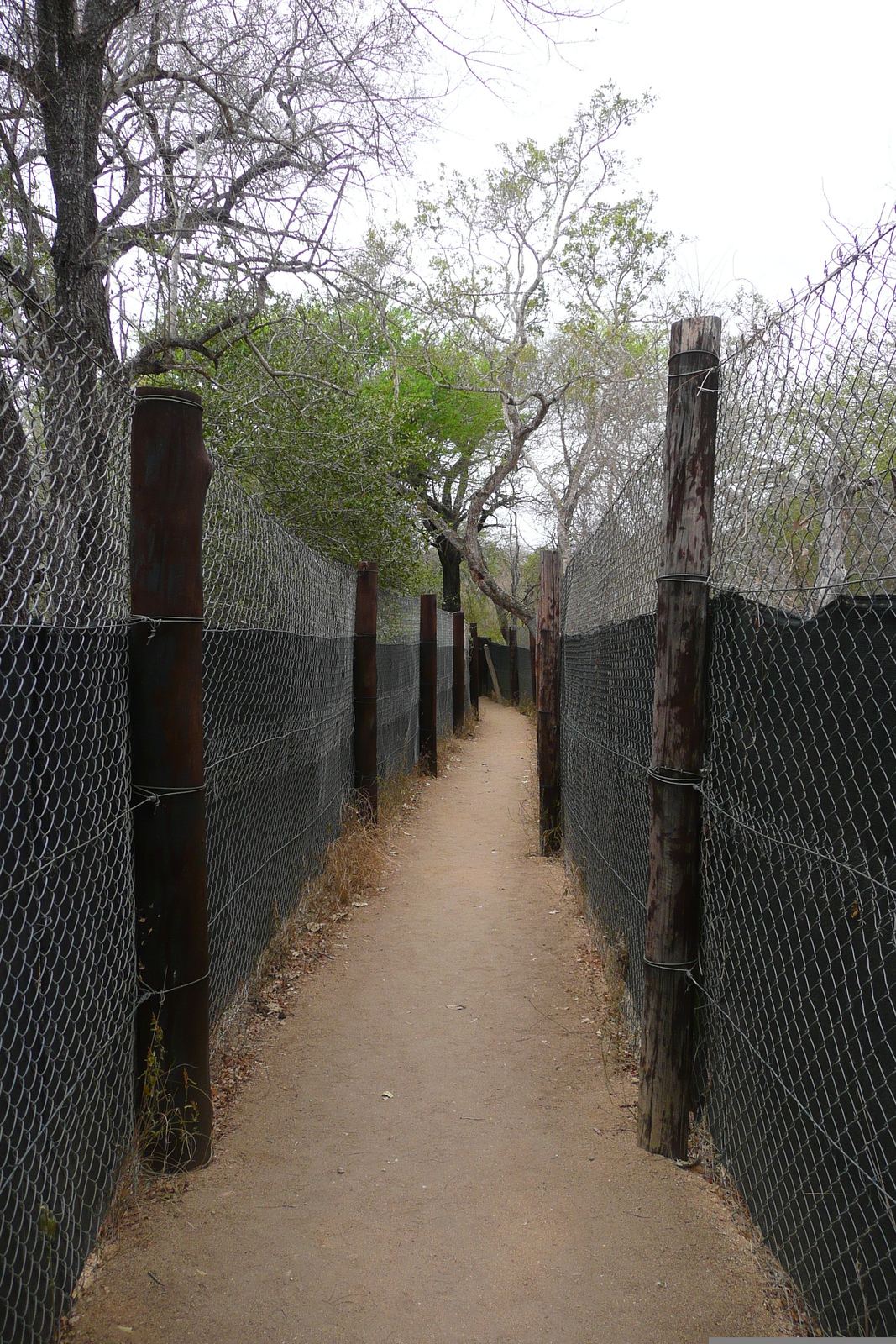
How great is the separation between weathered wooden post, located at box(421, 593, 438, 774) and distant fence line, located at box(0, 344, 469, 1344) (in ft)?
26.9

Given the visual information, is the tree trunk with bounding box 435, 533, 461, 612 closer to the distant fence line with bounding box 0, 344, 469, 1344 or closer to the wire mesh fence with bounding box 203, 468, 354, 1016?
the wire mesh fence with bounding box 203, 468, 354, 1016

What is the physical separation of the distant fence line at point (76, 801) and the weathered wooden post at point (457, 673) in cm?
1407

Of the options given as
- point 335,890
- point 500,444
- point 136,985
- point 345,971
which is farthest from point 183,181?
point 500,444

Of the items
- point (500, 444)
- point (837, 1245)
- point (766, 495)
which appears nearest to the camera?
point (837, 1245)

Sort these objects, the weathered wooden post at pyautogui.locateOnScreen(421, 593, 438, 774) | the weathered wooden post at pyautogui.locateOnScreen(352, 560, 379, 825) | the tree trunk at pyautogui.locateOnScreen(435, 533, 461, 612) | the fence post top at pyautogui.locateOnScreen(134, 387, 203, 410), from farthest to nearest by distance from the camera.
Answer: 1. the tree trunk at pyautogui.locateOnScreen(435, 533, 461, 612)
2. the weathered wooden post at pyautogui.locateOnScreen(421, 593, 438, 774)
3. the weathered wooden post at pyautogui.locateOnScreen(352, 560, 379, 825)
4. the fence post top at pyautogui.locateOnScreen(134, 387, 203, 410)

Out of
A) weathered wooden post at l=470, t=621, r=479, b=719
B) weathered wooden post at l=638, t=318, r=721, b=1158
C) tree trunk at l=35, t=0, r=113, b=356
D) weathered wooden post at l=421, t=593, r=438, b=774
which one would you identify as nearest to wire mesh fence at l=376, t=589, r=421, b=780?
weathered wooden post at l=421, t=593, r=438, b=774

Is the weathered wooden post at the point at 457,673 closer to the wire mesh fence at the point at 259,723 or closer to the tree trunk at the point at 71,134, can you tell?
the wire mesh fence at the point at 259,723

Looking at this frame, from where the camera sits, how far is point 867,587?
224 cm

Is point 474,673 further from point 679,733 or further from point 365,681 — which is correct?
point 679,733

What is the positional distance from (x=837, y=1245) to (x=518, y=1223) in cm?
112

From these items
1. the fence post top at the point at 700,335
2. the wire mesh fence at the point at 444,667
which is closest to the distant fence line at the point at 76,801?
the fence post top at the point at 700,335

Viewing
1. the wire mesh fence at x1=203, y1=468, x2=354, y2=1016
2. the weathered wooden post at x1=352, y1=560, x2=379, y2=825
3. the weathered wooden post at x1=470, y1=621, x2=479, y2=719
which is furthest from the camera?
the weathered wooden post at x1=470, y1=621, x2=479, y2=719

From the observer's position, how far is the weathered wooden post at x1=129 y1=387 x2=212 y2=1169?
3.01 meters

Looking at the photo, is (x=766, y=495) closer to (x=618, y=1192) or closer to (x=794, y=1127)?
(x=794, y=1127)
